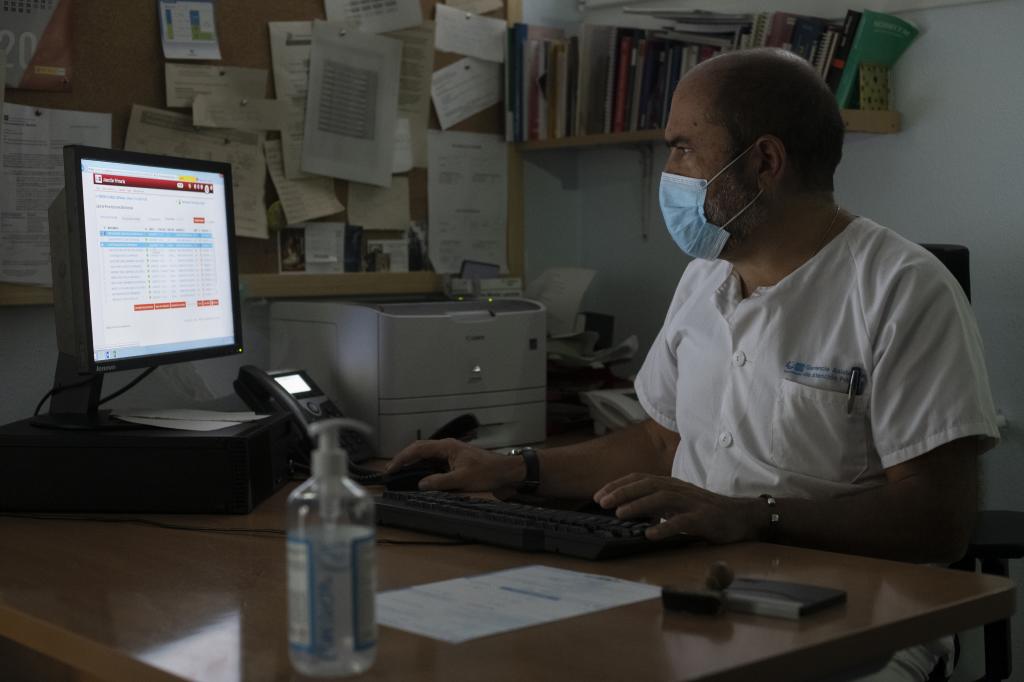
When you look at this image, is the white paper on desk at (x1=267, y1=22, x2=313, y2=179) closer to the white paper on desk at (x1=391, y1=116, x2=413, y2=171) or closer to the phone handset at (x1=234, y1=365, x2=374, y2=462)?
the white paper on desk at (x1=391, y1=116, x2=413, y2=171)

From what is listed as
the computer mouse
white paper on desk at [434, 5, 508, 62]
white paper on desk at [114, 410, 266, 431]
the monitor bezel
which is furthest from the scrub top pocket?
white paper on desk at [434, 5, 508, 62]

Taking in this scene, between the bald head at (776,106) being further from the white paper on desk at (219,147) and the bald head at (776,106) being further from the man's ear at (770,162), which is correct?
the white paper on desk at (219,147)

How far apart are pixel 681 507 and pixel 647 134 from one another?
1.54 meters

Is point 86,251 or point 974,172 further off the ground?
point 974,172

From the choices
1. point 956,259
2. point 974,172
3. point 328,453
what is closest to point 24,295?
point 328,453

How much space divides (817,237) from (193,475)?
98 cm

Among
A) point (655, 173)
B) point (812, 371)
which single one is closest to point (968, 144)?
point (655, 173)

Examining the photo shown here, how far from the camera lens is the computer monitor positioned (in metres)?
1.69

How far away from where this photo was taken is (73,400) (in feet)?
6.04

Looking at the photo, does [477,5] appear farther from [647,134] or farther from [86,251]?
[86,251]

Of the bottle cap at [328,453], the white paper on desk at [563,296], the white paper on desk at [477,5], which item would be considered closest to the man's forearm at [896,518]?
the bottle cap at [328,453]

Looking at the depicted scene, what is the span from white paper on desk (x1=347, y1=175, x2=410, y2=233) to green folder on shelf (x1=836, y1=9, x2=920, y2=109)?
1.01m

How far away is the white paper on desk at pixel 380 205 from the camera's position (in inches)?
108

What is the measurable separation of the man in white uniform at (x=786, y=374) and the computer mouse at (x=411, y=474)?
0.02m
